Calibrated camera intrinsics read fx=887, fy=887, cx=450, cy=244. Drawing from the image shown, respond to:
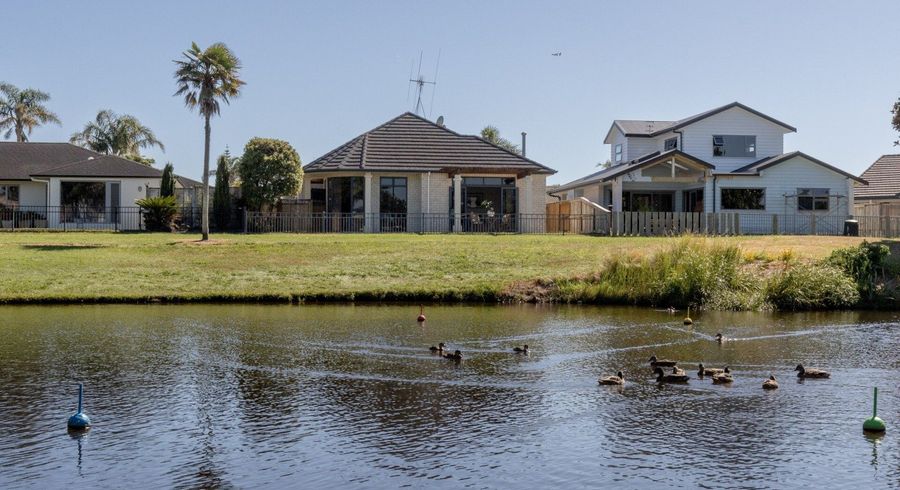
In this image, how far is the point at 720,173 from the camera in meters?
47.1

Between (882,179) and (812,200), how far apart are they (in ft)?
40.1

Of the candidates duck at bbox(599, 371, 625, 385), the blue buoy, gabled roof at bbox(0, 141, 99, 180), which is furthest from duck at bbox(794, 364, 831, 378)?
gabled roof at bbox(0, 141, 99, 180)

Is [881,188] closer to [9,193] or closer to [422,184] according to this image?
[422,184]

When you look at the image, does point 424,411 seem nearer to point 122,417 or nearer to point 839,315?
point 122,417

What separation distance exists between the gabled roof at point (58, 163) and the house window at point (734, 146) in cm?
3095

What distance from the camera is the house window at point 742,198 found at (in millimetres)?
47625

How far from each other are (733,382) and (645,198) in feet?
128

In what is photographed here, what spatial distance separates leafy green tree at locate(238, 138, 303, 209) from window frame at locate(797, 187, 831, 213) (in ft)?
87.0

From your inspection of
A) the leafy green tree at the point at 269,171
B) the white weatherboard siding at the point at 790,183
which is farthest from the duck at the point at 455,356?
the white weatherboard siding at the point at 790,183

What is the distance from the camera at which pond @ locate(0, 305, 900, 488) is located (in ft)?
31.6

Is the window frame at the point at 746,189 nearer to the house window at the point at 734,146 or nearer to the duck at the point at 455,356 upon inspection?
the house window at the point at 734,146

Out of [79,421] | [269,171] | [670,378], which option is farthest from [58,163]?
[670,378]

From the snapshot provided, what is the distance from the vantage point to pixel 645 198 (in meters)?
52.2

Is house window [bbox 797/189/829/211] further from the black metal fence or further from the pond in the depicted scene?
the black metal fence
